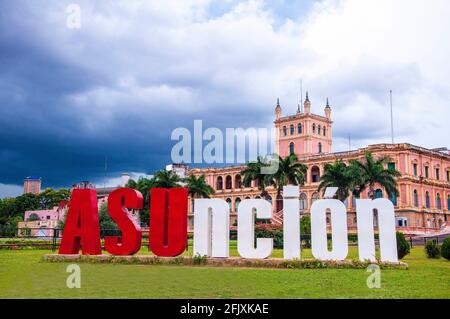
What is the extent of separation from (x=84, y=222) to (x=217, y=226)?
16.2 feet

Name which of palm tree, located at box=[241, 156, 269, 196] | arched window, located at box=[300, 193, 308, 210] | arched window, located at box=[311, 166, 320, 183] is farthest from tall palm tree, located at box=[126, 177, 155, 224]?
arched window, located at box=[311, 166, 320, 183]

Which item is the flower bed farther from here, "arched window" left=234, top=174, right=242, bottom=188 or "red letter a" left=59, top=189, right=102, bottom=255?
"arched window" left=234, top=174, right=242, bottom=188

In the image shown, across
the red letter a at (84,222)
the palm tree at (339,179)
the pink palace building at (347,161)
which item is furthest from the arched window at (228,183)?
the red letter a at (84,222)

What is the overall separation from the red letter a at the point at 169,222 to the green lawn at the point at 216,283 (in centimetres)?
124

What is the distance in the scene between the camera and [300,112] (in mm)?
73500

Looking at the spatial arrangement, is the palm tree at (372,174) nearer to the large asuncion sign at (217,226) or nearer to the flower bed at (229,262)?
the large asuncion sign at (217,226)

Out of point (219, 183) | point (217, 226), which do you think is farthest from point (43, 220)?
point (217, 226)

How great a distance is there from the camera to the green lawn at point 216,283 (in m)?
10.4

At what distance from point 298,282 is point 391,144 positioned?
1885 inches

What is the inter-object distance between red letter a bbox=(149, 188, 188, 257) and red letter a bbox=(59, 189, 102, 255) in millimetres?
2304
